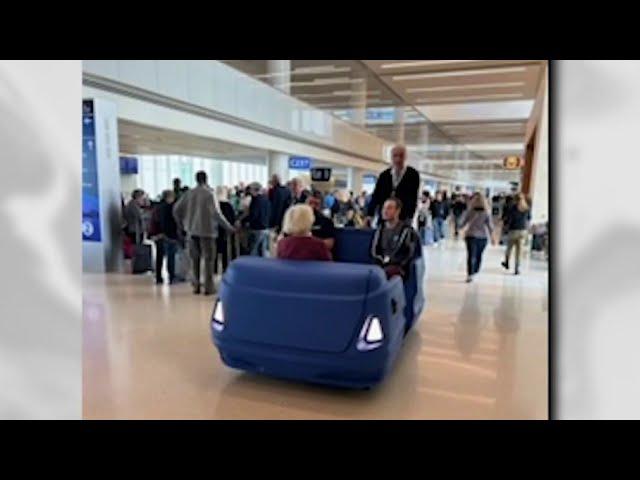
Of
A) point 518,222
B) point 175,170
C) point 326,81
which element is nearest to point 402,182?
point 518,222

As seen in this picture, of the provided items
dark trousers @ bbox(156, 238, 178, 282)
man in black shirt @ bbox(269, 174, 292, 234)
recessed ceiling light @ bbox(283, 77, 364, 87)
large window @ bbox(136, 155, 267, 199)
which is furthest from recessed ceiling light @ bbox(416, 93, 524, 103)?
dark trousers @ bbox(156, 238, 178, 282)

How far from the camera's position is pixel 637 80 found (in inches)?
62.7

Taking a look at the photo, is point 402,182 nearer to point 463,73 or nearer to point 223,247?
point 223,247

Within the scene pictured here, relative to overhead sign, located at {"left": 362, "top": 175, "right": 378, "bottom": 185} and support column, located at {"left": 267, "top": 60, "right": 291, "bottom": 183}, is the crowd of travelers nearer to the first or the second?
support column, located at {"left": 267, "top": 60, "right": 291, "bottom": 183}

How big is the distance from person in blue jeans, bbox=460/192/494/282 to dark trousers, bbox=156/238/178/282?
Result: 4133mm

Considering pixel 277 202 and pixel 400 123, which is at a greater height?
pixel 400 123

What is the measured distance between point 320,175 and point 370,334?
10.2 metres

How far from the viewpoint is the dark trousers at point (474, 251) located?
700 cm

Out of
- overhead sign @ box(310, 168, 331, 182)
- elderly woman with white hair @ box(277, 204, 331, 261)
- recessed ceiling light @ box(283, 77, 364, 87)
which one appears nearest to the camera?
elderly woman with white hair @ box(277, 204, 331, 261)

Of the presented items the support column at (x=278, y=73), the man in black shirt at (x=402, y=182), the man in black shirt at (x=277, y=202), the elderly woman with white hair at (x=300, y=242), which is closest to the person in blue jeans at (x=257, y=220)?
the man in black shirt at (x=277, y=202)

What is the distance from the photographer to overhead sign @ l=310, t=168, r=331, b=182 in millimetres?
12562

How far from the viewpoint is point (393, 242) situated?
3926 millimetres
